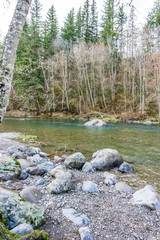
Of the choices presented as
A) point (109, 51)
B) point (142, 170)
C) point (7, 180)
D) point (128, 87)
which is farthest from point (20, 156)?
point (109, 51)

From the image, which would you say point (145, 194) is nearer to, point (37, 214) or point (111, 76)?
point (37, 214)

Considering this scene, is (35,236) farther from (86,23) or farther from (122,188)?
(86,23)

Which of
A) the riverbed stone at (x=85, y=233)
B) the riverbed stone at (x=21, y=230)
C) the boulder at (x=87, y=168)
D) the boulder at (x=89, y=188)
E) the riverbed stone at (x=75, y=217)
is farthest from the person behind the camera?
the boulder at (x=87, y=168)

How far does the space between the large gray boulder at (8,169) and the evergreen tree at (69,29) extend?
41.4 metres

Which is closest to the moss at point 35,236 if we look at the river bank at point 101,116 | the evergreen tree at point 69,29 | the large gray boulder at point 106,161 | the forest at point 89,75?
the large gray boulder at point 106,161

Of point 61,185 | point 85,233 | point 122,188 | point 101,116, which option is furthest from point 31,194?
point 101,116

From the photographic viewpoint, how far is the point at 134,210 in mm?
3121

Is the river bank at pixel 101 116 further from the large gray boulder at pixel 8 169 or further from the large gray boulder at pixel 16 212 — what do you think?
the large gray boulder at pixel 16 212

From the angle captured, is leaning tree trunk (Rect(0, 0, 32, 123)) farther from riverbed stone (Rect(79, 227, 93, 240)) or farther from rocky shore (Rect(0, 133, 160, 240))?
riverbed stone (Rect(79, 227, 93, 240))

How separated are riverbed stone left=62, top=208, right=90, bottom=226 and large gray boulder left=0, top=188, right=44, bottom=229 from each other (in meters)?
0.46

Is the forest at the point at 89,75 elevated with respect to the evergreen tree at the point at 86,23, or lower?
lower

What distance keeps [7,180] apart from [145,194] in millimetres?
3426

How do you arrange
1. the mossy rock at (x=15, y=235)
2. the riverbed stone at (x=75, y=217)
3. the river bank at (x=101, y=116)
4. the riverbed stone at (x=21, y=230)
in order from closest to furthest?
the mossy rock at (x=15, y=235) < the riverbed stone at (x=21, y=230) < the riverbed stone at (x=75, y=217) < the river bank at (x=101, y=116)

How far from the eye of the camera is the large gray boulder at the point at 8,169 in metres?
4.07
